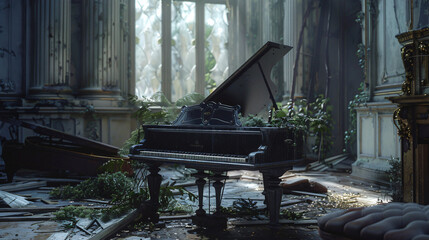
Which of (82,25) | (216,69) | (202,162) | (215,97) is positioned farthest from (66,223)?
(216,69)

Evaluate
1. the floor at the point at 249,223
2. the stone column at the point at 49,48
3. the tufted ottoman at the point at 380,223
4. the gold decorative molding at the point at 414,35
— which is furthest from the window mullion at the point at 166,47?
the tufted ottoman at the point at 380,223

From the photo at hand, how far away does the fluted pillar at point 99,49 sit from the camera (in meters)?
8.89

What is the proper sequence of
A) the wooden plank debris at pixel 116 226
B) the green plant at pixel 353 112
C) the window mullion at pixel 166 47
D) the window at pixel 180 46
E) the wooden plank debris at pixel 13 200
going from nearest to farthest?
the wooden plank debris at pixel 116 226 < the wooden plank debris at pixel 13 200 < the green plant at pixel 353 112 < the window at pixel 180 46 < the window mullion at pixel 166 47

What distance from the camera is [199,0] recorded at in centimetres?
1157

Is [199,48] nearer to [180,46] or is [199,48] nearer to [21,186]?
[180,46]

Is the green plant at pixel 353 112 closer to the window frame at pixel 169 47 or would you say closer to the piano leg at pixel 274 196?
the piano leg at pixel 274 196

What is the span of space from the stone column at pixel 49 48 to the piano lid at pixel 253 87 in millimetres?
4948

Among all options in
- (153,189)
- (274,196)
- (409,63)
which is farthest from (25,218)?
(409,63)

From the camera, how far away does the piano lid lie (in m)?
4.52

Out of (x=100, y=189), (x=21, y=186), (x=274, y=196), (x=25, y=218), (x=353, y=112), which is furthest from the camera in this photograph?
(x=353, y=112)

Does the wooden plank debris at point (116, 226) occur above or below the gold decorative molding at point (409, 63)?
below

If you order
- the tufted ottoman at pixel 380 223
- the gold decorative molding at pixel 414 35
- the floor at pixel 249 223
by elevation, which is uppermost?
the gold decorative molding at pixel 414 35

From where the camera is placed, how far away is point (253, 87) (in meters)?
4.65

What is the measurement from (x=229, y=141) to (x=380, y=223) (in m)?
1.92
